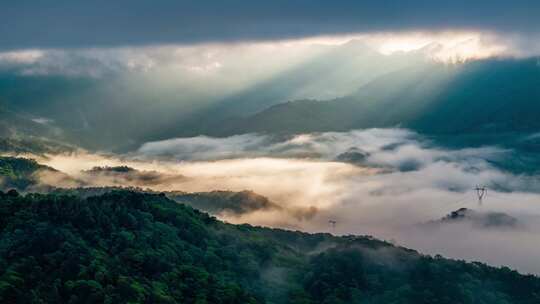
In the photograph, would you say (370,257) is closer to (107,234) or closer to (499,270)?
(499,270)

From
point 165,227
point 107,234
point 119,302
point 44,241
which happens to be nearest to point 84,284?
point 119,302

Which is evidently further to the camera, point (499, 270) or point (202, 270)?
point (499, 270)

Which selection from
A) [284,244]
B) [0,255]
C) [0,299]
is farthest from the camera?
[284,244]

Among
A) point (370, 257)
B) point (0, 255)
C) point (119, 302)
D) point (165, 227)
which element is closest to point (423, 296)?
point (370, 257)

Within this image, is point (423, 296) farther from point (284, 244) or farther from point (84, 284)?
point (84, 284)

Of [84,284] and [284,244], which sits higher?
[284,244]

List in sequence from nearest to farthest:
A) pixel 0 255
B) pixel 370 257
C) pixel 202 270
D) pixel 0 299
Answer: pixel 0 299
pixel 0 255
pixel 202 270
pixel 370 257
